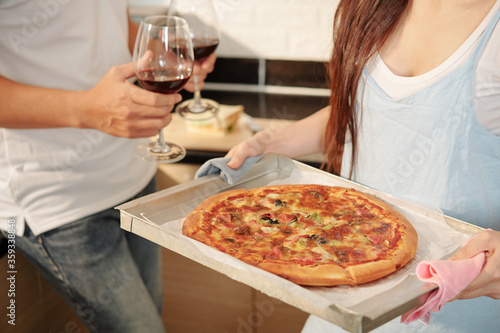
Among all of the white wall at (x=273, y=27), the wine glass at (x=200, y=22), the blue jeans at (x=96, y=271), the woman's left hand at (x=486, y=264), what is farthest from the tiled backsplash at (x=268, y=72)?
the woman's left hand at (x=486, y=264)

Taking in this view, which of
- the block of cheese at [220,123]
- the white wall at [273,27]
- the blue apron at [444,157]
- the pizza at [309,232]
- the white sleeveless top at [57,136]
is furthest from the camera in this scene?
the white wall at [273,27]

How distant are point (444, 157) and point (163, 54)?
68cm

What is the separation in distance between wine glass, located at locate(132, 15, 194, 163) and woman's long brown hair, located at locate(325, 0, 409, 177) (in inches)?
14.2

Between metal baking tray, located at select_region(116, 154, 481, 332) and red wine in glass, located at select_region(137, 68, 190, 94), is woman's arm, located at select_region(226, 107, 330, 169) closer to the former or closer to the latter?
metal baking tray, located at select_region(116, 154, 481, 332)

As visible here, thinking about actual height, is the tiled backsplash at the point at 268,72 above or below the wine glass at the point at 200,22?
below

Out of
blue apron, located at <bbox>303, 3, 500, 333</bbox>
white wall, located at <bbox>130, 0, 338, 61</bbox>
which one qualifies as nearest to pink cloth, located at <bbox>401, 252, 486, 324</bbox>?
blue apron, located at <bbox>303, 3, 500, 333</bbox>

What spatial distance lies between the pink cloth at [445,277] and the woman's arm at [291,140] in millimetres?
542

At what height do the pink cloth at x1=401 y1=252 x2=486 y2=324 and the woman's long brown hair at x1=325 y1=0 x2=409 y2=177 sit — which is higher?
the woman's long brown hair at x1=325 y1=0 x2=409 y2=177

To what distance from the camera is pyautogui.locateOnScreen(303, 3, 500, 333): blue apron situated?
107cm

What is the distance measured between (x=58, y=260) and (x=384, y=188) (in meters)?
0.88

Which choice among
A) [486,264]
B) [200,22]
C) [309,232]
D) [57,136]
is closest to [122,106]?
[57,136]

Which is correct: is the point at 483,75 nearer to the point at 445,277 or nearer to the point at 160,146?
the point at 445,277

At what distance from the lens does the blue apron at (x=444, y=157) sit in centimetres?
107

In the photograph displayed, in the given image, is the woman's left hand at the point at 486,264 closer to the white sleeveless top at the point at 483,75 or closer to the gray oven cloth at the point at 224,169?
the white sleeveless top at the point at 483,75
